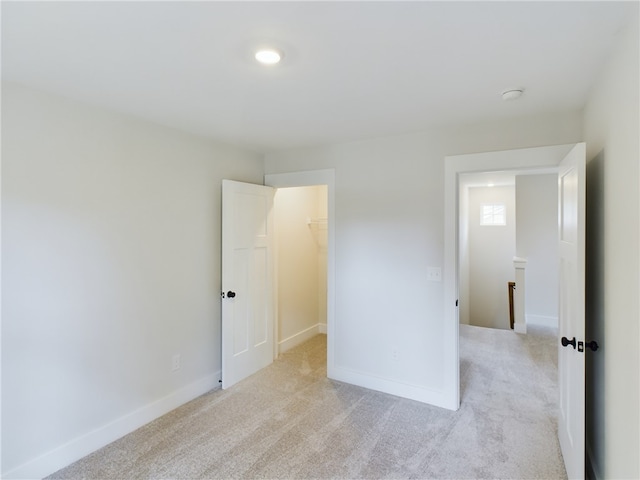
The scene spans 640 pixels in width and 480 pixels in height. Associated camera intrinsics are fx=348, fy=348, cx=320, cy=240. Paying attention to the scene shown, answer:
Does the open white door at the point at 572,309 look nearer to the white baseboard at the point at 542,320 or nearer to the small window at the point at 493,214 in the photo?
the white baseboard at the point at 542,320

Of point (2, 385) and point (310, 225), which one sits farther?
point (310, 225)

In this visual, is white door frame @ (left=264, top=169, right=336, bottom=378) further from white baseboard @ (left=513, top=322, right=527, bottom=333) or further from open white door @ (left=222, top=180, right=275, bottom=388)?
white baseboard @ (left=513, top=322, right=527, bottom=333)

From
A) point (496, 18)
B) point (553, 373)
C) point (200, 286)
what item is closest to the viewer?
point (496, 18)

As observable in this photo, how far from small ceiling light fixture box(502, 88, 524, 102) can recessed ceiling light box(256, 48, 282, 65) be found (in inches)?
55.0

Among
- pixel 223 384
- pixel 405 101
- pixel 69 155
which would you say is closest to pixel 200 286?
pixel 223 384

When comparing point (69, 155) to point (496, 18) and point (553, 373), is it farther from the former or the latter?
point (553, 373)

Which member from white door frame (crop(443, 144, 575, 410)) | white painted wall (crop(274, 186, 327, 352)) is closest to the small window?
white painted wall (crop(274, 186, 327, 352))

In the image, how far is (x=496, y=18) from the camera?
1.37 meters

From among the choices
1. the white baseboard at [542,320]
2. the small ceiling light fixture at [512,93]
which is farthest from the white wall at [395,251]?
the white baseboard at [542,320]

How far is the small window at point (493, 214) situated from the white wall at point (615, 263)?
5406mm

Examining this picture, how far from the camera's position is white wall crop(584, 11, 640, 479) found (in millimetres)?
1348

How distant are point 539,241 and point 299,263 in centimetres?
418

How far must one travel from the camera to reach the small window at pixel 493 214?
7.16m

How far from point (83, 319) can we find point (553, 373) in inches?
171
